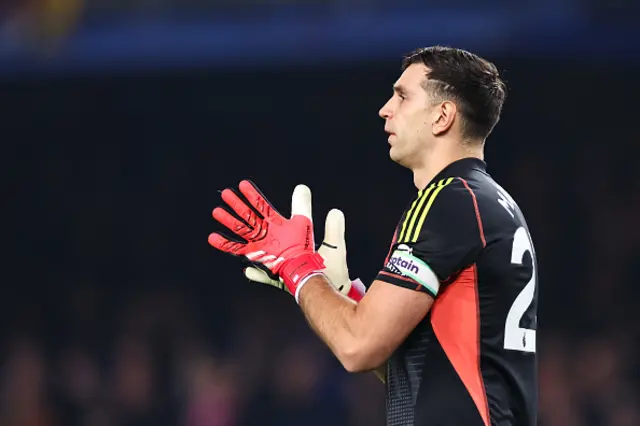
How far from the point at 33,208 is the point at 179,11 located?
7.47 feet

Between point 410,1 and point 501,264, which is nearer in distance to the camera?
point 501,264

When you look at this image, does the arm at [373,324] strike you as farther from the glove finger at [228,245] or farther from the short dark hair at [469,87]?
the short dark hair at [469,87]

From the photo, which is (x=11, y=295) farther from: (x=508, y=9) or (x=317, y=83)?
(x=508, y=9)

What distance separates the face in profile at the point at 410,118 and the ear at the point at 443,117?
0.02 metres

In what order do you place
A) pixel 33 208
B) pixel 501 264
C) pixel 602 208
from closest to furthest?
pixel 501 264
pixel 602 208
pixel 33 208

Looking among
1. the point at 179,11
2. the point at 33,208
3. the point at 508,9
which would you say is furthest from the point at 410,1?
the point at 33,208

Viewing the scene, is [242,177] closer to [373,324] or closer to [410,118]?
[410,118]

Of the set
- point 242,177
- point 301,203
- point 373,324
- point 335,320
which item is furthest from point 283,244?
point 242,177

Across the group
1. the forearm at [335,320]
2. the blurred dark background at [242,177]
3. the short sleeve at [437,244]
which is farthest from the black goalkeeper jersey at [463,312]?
the blurred dark background at [242,177]

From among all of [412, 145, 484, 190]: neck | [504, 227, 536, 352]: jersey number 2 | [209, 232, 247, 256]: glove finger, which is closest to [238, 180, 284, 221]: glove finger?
[209, 232, 247, 256]: glove finger

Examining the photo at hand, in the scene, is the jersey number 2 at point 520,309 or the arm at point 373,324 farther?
the jersey number 2 at point 520,309

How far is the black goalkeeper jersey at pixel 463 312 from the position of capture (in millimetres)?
2586

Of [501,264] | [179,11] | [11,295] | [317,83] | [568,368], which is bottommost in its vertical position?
[568,368]

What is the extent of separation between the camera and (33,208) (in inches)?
352
